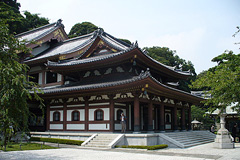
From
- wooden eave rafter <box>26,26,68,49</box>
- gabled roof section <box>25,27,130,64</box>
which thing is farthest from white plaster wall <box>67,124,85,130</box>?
wooden eave rafter <box>26,26,68,49</box>

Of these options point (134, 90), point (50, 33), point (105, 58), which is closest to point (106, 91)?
point (134, 90)

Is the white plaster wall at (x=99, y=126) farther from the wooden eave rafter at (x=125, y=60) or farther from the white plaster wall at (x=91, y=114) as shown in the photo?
the wooden eave rafter at (x=125, y=60)

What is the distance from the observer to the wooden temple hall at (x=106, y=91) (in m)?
20.0

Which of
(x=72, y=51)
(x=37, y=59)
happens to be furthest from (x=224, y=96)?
(x=37, y=59)

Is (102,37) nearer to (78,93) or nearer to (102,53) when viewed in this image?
(102,53)

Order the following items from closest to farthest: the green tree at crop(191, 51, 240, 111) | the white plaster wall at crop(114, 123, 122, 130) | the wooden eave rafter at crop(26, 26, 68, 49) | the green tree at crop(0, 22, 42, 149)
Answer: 1. the green tree at crop(0, 22, 42, 149)
2. the green tree at crop(191, 51, 240, 111)
3. the white plaster wall at crop(114, 123, 122, 130)
4. the wooden eave rafter at crop(26, 26, 68, 49)

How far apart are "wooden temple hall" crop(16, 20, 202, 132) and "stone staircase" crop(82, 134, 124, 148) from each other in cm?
139

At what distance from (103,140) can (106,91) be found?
4.08m

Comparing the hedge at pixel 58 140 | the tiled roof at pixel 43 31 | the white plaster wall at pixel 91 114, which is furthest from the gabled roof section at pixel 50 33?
the white plaster wall at pixel 91 114

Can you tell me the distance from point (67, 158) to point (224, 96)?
8.43 m

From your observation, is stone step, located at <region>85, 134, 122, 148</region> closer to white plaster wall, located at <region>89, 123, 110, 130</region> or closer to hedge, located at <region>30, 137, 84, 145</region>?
hedge, located at <region>30, 137, 84, 145</region>

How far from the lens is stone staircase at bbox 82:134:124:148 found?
58.4ft

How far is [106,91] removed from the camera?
20.5m

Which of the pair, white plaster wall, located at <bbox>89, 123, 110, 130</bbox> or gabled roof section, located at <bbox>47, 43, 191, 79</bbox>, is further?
white plaster wall, located at <bbox>89, 123, 110, 130</bbox>
